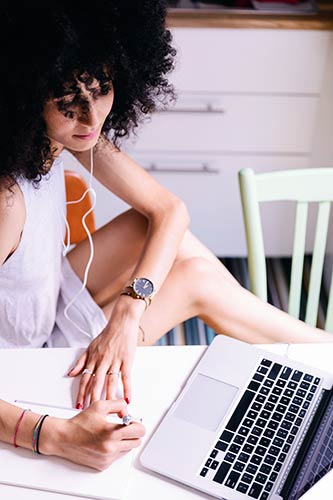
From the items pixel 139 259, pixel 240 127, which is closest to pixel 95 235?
pixel 139 259

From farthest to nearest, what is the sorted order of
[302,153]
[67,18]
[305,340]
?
1. [302,153]
2. [305,340]
3. [67,18]

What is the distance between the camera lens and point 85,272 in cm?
153

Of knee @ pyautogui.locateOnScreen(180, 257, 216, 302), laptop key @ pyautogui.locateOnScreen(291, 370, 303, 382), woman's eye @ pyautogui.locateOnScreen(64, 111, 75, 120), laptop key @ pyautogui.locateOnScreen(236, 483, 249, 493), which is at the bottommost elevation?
knee @ pyautogui.locateOnScreen(180, 257, 216, 302)

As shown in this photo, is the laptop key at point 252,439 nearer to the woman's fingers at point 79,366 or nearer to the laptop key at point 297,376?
the laptop key at point 297,376

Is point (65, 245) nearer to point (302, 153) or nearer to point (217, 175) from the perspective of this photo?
point (217, 175)

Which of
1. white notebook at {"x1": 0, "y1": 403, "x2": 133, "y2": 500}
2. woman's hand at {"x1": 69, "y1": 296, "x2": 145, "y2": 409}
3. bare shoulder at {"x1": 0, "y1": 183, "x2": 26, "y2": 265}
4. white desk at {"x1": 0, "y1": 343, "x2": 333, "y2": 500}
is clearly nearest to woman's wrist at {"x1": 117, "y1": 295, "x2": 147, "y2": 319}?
woman's hand at {"x1": 69, "y1": 296, "x2": 145, "y2": 409}

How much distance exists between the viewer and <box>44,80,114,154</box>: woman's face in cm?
109

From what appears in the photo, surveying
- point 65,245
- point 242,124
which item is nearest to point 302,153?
point 242,124

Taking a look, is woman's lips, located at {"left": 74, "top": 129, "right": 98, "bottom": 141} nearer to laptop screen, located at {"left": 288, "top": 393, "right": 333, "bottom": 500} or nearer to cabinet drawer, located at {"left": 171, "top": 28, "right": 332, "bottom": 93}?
laptop screen, located at {"left": 288, "top": 393, "right": 333, "bottom": 500}

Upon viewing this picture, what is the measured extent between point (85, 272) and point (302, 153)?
95 centimetres

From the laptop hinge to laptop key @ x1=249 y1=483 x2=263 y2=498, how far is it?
3 centimetres

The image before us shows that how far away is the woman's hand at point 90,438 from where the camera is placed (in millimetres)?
1016

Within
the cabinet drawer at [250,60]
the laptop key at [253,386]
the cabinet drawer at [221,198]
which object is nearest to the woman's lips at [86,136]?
the laptop key at [253,386]

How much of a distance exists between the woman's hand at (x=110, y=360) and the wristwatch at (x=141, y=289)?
31 millimetres
